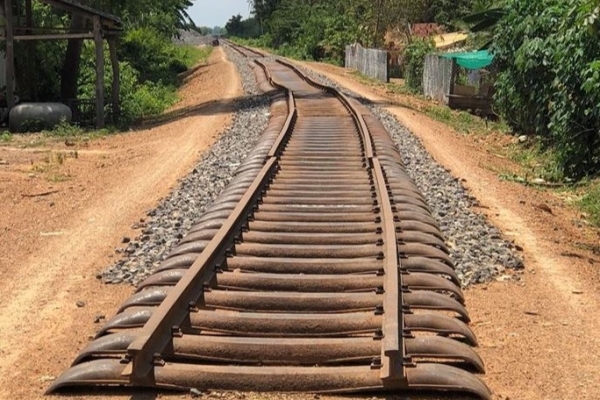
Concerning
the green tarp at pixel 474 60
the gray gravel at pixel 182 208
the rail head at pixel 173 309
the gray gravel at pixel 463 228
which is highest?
the green tarp at pixel 474 60

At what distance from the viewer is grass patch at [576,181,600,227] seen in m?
10.9

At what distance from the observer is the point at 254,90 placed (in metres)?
28.8

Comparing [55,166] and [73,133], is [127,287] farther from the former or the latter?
[73,133]

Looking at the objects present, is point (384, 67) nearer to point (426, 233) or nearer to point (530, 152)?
point (530, 152)

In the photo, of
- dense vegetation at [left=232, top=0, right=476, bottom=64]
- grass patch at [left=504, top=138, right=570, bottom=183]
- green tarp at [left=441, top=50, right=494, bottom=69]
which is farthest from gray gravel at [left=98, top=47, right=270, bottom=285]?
dense vegetation at [left=232, top=0, right=476, bottom=64]

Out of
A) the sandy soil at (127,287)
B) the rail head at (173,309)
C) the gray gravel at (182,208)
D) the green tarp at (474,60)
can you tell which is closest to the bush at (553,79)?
the sandy soil at (127,287)

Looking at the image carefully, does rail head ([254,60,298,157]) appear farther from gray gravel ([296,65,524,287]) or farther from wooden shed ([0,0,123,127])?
wooden shed ([0,0,123,127])

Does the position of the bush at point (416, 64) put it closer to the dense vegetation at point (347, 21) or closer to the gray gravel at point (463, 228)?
the dense vegetation at point (347, 21)

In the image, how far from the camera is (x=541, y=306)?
21.7ft

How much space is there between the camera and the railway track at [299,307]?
183 inches

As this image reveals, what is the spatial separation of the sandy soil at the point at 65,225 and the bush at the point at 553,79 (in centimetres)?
624

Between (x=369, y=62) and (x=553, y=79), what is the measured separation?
2827 cm

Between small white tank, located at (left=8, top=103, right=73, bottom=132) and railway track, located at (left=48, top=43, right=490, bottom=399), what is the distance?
488 inches

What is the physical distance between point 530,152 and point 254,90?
13947 mm
